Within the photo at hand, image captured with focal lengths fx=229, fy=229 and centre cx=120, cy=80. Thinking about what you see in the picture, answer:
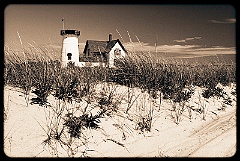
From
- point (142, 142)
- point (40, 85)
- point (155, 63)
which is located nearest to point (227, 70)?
point (155, 63)

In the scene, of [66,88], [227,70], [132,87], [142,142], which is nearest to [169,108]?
[132,87]

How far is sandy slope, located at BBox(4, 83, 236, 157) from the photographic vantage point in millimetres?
2668

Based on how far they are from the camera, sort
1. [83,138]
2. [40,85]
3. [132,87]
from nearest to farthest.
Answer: [83,138] < [40,85] < [132,87]

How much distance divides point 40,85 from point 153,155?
6.48 feet

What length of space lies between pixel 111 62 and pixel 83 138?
297 centimetres

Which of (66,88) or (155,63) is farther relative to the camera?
(155,63)

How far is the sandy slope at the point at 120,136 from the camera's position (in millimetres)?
2668

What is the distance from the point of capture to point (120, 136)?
313 cm

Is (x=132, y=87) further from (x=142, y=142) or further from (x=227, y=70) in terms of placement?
(x=227, y=70)

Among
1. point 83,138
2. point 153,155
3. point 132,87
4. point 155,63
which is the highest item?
point 155,63

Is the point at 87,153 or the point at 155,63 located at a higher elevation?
the point at 155,63

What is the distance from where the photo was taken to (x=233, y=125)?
12.9ft

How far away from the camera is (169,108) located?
427 centimetres

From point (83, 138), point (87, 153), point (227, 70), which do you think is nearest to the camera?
point (87, 153)
